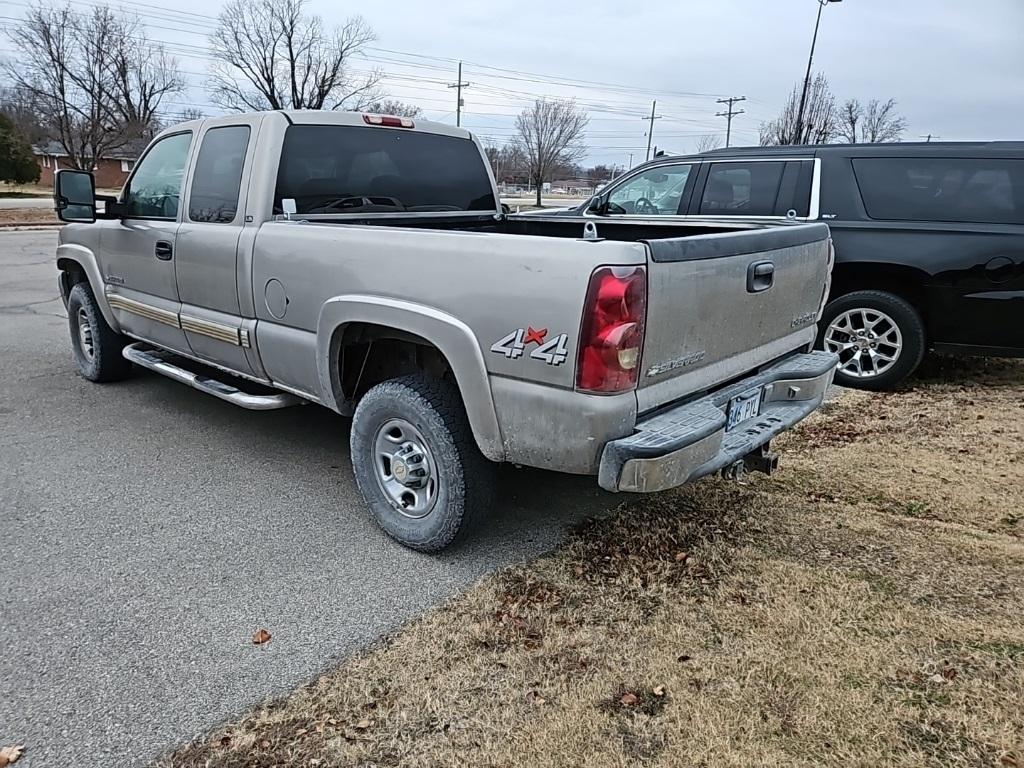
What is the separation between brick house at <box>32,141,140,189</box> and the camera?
1877 inches

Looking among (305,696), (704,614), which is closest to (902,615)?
(704,614)

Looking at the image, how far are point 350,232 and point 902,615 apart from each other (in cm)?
283

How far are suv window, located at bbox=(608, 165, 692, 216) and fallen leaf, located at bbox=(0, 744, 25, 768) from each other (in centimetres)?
638

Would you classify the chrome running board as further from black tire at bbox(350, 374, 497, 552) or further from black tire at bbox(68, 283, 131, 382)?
black tire at bbox(350, 374, 497, 552)

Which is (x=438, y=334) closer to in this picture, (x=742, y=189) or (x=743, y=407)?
(x=743, y=407)

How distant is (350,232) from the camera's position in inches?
135

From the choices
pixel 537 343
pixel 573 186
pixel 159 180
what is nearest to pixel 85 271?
pixel 159 180

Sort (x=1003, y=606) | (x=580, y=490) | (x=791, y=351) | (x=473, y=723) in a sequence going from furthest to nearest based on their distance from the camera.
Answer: (x=580, y=490) → (x=791, y=351) → (x=1003, y=606) → (x=473, y=723)

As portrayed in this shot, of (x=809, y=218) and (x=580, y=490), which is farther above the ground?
(x=809, y=218)

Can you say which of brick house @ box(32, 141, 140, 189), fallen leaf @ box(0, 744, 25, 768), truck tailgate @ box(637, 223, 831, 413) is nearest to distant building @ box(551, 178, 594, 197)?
brick house @ box(32, 141, 140, 189)

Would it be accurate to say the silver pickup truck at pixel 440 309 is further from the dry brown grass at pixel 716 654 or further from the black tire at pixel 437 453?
the dry brown grass at pixel 716 654

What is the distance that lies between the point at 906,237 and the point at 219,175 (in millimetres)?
5072

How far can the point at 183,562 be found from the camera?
3.39 metres

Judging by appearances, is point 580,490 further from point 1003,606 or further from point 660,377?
point 1003,606
